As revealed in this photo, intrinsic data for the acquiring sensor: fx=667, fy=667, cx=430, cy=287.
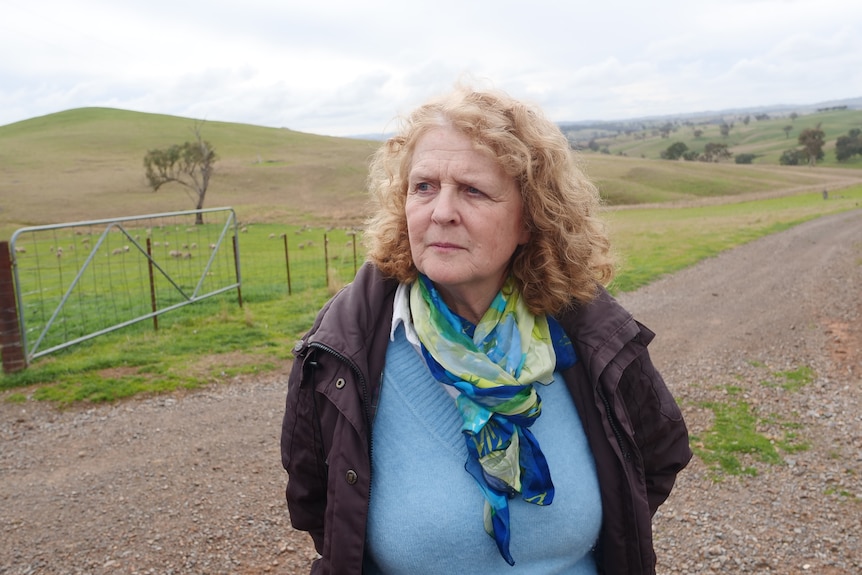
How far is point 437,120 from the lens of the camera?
211 centimetres

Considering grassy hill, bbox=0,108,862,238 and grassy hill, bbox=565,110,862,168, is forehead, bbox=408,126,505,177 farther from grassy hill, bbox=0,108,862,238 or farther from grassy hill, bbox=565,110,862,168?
grassy hill, bbox=565,110,862,168

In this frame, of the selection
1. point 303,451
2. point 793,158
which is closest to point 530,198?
point 303,451

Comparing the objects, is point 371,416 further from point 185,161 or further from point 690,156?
point 690,156

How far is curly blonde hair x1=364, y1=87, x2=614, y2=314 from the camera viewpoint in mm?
2076

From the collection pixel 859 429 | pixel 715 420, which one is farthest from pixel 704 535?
pixel 859 429

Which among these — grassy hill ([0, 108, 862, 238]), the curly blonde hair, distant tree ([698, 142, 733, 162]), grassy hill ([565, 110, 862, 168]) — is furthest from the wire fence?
grassy hill ([565, 110, 862, 168])

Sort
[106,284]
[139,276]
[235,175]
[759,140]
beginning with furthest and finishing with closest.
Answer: [759,140], [235,175], [106,284], [139,276]

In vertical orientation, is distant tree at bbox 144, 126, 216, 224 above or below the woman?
above

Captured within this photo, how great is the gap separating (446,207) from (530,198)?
0.99ft

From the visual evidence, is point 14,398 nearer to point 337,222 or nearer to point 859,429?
point 859,429

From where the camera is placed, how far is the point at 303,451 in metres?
2.14

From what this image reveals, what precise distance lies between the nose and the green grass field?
0.93 m

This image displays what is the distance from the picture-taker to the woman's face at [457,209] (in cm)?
207

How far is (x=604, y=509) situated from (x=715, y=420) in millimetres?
4933
